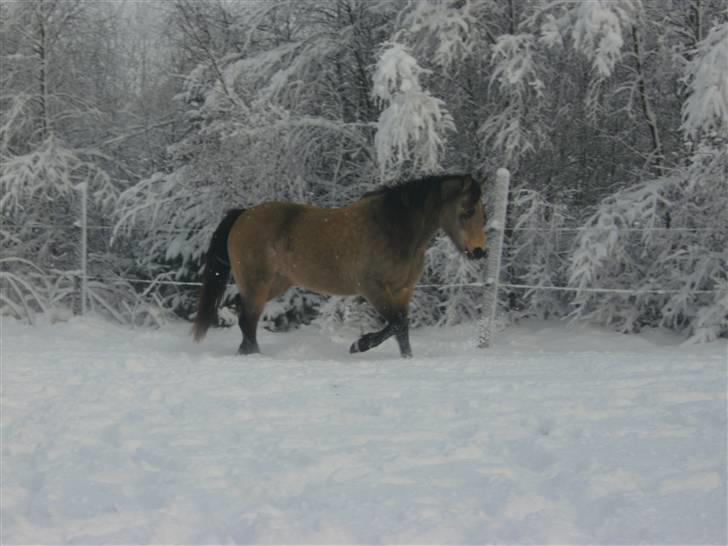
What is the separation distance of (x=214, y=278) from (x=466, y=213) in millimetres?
2303

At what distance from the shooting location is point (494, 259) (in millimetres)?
7156

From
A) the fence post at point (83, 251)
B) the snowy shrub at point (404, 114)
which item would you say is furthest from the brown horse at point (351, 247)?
the fence post at point (83, 251)

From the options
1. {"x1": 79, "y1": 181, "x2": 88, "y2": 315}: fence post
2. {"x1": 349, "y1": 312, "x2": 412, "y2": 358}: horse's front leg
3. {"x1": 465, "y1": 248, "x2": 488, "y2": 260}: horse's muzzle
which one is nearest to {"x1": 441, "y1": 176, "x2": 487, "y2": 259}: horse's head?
{"x1": 465, "y1": 248, "x2": 488, "y2": 260}: horse's muzzle

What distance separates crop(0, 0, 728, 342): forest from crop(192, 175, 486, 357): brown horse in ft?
3.96

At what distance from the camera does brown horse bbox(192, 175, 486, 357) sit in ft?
20.0

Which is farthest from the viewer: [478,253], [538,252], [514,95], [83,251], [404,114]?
[83,251]

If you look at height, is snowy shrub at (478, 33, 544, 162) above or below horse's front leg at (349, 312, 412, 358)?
above

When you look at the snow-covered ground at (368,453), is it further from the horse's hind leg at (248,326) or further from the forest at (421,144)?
the forest at (421,144)

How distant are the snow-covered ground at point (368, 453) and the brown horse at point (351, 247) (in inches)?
42.9

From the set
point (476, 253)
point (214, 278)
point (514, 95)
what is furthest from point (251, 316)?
point (514, 95)

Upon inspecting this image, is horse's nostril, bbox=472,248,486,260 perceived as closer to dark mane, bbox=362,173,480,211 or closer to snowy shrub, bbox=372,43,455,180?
→ dark mane, bbox=362,173,480,211

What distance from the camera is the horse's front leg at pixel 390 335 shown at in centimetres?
607

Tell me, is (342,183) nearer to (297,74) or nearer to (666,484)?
(297,74)

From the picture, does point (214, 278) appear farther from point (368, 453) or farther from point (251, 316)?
point (368, 453)
